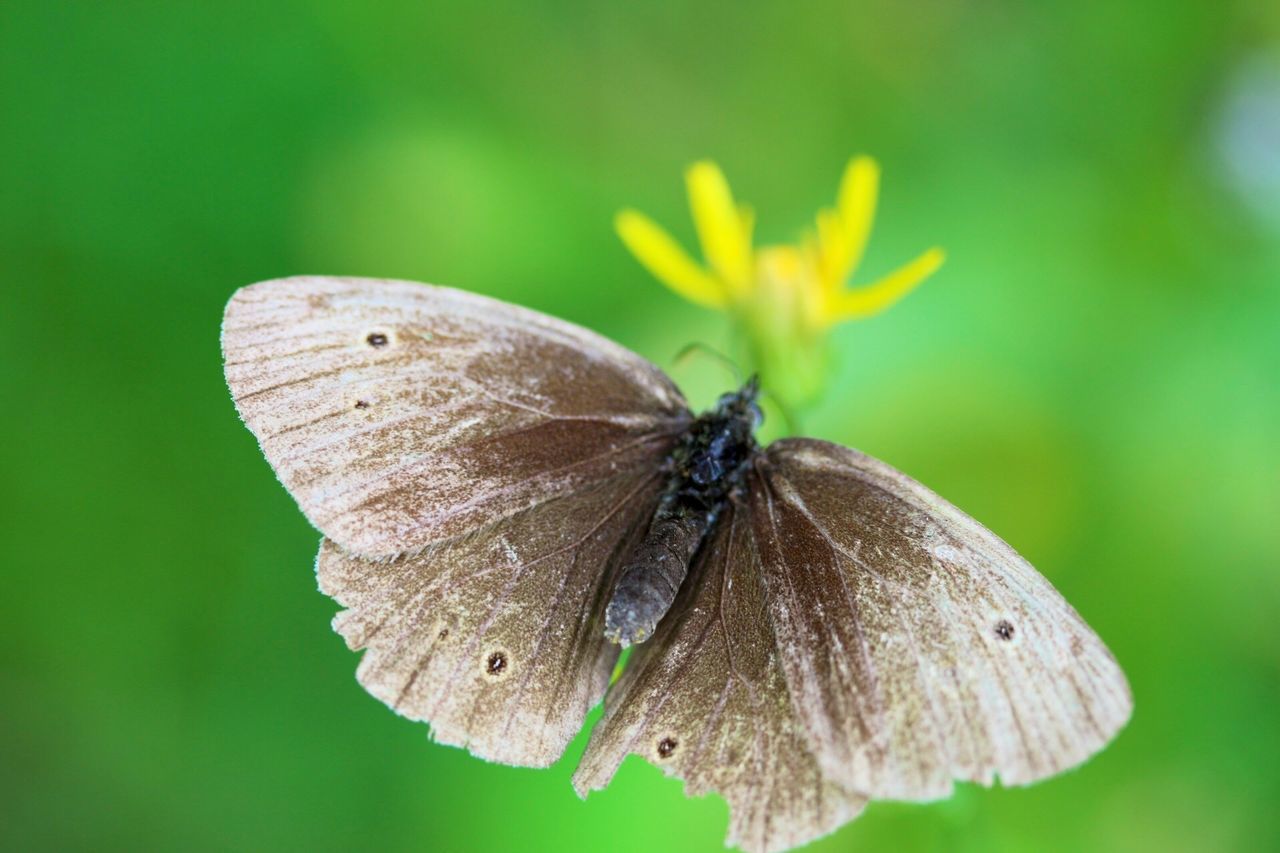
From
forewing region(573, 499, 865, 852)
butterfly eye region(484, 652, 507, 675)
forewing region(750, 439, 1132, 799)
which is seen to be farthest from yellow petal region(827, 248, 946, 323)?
butterfly eye region(484, 652, 507, 675)

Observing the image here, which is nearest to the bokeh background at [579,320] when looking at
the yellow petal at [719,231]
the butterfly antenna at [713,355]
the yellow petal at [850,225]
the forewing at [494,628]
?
the butterfly antenna at [713,355]

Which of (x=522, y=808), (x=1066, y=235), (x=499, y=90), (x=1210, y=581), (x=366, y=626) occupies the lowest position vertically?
(x=522, y=808)

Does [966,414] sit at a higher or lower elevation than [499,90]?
lower

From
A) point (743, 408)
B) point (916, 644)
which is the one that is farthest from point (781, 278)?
point (916, 644)

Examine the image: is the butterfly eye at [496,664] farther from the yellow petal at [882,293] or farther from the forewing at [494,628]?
the yellow petal at [882,293]

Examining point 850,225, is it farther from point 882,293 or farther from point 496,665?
point 496,665

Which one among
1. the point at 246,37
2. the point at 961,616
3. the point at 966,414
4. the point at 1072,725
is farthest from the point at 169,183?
the point at 1072,725

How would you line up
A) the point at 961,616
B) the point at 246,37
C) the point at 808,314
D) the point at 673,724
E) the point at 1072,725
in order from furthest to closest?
1. the point at 246,37
2. the point at 808,314
3. the point at 673,724
4. the point at 961,616
5. the point at 1072,725

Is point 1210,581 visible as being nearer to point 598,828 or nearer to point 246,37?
point 598,828
